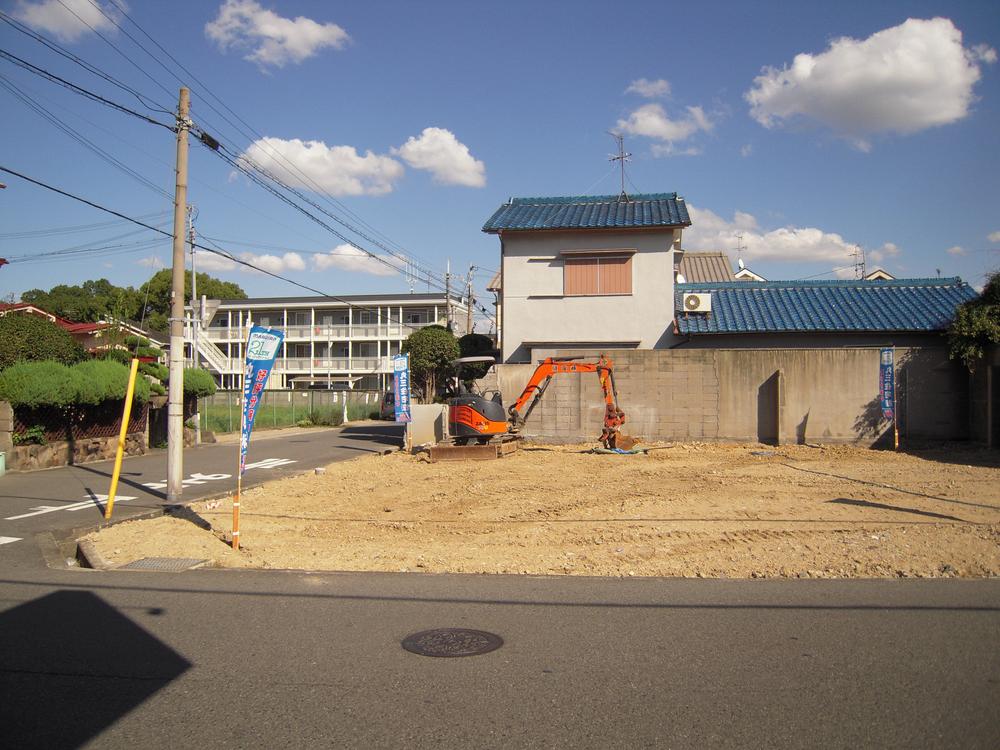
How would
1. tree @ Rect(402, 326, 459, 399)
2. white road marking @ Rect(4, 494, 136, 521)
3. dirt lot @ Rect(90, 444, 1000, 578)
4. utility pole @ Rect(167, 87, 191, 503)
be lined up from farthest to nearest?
tree @ Rect(402, 326, 459, 399) < utility pole @ Rect(167, 87, 191, 503) < white road marking @ Rect(4, 494, 136, 521) < dirt lot @ Rect(90, 444, 1000, 578)

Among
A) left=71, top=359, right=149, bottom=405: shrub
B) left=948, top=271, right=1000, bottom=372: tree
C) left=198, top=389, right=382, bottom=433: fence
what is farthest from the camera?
left=198, top=389, right=382, bottom=433: fence

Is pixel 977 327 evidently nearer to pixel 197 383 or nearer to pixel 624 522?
pixel 624 522

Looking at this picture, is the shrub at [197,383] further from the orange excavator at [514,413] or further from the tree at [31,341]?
the orange excavator at [514,413]

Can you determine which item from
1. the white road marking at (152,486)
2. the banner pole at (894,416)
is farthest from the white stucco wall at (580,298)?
the white road marking at (152,486)

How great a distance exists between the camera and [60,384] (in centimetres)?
1816

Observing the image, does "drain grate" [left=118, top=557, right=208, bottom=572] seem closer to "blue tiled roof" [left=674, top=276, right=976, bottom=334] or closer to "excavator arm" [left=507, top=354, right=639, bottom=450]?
"excavator arm" [left=507, top=354, right=639, bottom=450]

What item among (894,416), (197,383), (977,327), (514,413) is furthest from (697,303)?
(197,383)

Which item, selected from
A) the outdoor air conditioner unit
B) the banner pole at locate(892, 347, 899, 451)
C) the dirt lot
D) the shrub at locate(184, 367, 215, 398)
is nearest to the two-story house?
the outdoor air conditioner unit

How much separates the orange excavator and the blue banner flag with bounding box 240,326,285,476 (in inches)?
400

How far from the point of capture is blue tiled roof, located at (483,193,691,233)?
81.1 ft

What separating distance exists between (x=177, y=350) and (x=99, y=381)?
7.22 metres

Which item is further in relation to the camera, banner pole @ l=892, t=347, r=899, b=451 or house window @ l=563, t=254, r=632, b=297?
house window @ l=563, t=254, r=632, b=297

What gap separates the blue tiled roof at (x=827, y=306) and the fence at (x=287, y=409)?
1934 centimetres

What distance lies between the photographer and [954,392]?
797 inches
